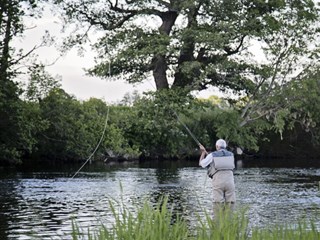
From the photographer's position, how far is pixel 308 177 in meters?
34.8

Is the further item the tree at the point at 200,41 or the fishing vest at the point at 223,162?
the tree at the point at 200,41

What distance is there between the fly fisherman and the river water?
0.75 metres

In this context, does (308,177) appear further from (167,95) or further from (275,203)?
(275,203)

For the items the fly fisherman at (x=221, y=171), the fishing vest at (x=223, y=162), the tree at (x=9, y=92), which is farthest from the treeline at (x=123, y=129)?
the fishing vest at (x=223, y=162)

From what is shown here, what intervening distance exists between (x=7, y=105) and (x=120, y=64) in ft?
19.6

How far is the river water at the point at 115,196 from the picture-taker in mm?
16859

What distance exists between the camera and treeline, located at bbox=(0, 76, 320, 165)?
3778cm

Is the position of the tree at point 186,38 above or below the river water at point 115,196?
above

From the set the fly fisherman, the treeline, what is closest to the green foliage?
the treeline

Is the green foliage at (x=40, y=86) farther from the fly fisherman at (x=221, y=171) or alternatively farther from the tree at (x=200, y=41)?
the fly fisherman at (x=221, y=171)

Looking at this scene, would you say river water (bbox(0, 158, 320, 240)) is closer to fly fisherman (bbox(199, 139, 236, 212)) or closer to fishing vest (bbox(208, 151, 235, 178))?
fly fisherman (bbox(199, 139, 236, 212))

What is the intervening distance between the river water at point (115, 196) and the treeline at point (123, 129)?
2661mm

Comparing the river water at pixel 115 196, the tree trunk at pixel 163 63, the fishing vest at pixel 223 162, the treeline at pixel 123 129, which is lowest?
the river water at pixel 115 196

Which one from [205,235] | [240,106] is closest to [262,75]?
[240,106]
